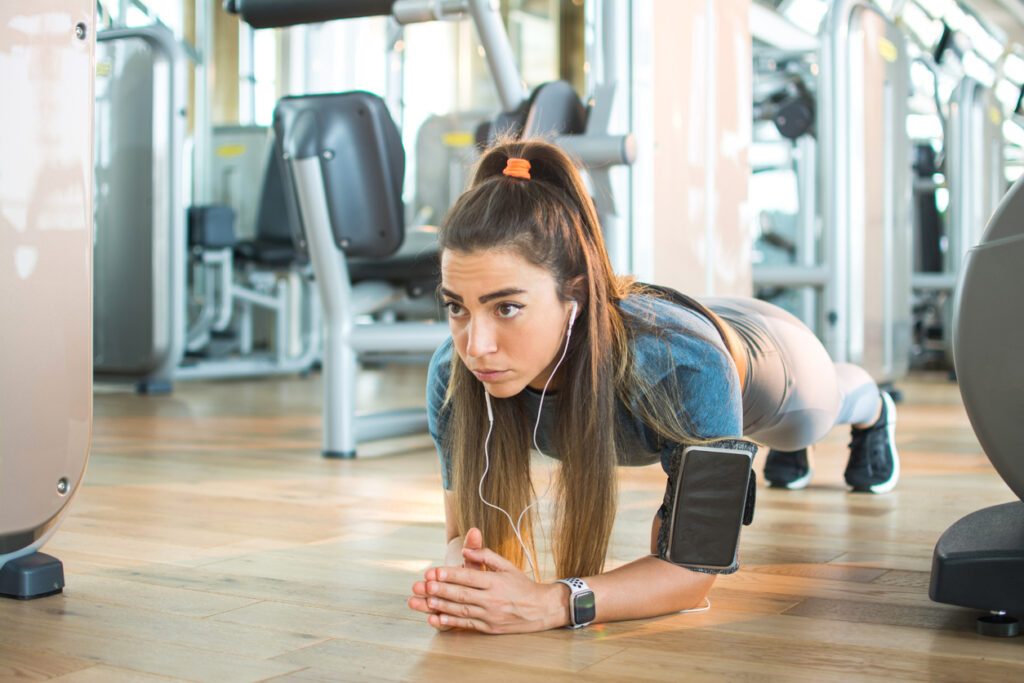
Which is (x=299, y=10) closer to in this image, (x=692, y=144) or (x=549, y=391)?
(x=692, y=144)

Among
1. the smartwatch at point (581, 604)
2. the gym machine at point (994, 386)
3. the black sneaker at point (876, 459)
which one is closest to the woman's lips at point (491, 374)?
the smartwatch at point (581, 604)

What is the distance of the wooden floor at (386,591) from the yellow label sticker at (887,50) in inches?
83.4

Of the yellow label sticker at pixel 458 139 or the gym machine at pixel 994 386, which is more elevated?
the yellow label sticker at pixel 458 139

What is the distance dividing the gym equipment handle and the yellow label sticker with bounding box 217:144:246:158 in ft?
13.3

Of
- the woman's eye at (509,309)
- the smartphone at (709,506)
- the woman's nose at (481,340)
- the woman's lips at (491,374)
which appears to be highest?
the woman's eye at (509,309)

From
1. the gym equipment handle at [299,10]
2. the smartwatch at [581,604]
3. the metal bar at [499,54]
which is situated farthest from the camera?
the metal bar at [499,54]

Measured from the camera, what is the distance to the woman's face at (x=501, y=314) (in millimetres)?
1115

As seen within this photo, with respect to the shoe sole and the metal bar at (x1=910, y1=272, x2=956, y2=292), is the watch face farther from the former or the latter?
the metal bar at (x1=910, y1=272, x2=956, y2=292)

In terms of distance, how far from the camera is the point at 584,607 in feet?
3.87

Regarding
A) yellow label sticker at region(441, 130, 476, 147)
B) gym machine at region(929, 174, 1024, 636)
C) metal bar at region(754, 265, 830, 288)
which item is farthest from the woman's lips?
yellow label sticker at region(441, 130, 476, 147)

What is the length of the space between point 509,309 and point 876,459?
1343mm

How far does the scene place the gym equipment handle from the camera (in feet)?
7.64

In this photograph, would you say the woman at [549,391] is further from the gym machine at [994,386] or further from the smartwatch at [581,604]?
the gym machine at [994,386]

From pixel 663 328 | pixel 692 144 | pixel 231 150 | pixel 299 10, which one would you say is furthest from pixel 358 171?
pixel 231 150
